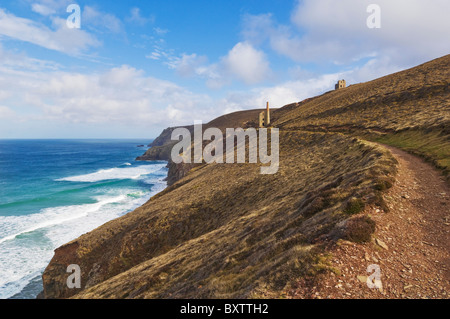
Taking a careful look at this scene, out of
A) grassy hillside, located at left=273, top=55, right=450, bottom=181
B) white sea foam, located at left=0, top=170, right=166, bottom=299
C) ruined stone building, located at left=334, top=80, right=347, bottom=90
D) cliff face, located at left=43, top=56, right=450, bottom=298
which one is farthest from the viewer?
ruined stone building, located at left=334, top=80, right=347, bottom=90

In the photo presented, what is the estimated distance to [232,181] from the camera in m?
27.6

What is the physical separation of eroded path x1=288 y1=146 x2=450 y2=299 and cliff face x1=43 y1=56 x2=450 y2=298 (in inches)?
17.7

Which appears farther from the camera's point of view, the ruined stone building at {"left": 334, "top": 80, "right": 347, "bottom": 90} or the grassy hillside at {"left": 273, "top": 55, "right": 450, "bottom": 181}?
the ruined stone building at {"left": 334, "top": 80, "right": 347, "bottom": 90}

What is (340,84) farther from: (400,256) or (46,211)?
(46,211)

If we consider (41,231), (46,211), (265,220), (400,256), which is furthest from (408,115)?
(46,211)

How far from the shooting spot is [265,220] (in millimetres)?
12680

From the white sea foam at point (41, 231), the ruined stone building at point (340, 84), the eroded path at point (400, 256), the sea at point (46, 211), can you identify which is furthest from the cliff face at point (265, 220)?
the ruined stone building at point (340, 84)

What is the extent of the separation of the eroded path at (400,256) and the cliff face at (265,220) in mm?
449

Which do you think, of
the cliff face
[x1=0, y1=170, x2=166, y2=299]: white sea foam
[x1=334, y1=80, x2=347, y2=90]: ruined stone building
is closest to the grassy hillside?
the cliff face

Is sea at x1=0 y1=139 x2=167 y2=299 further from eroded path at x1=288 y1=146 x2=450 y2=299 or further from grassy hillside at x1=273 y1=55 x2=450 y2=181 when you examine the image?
grassy hillside at x1=273 y1=55 x2=450 y2=181

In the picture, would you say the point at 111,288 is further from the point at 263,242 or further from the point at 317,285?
the point at 317,285

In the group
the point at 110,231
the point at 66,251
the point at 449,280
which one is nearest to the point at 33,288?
the point at 66,251

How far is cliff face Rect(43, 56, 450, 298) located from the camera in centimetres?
758

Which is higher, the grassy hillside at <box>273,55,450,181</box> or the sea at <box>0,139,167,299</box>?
the grassy hillside at <box>273,55,450,181</box>
